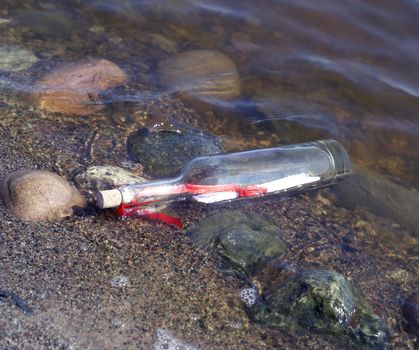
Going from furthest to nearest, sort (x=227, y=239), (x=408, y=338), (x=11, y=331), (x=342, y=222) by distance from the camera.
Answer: (x=342, y=222), (x=227, y=239), (x=408, y=338), (x=11, y=331)

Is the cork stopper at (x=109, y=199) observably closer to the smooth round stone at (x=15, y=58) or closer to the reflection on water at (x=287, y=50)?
the reflection on water at (x=287, y=50)

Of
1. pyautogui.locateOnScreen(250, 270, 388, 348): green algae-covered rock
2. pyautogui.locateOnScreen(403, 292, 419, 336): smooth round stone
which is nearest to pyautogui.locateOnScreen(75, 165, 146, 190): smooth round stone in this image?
pyautogui.locateOnScreen(250, 270, 388, 348): green algae-covered rock

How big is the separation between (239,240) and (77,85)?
2.02 m

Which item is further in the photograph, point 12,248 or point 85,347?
point 12,248

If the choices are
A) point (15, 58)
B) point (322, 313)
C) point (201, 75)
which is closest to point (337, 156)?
point (322, 313)

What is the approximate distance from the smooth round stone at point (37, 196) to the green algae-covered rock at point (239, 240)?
2.28 ft

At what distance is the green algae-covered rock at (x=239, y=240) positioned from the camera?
321 cm

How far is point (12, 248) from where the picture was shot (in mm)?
2994

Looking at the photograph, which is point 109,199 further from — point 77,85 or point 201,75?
point 201,75

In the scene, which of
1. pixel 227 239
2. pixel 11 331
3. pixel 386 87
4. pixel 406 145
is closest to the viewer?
pixel 11 331

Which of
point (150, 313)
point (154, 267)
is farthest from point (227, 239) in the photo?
point (150, 313)

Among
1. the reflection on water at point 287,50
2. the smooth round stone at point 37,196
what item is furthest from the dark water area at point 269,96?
the smooth round stone at point 37,196

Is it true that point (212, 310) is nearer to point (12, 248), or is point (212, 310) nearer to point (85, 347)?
point (85, 347)

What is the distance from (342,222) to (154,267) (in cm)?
136
